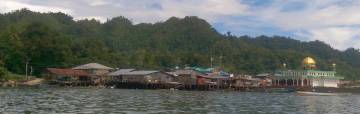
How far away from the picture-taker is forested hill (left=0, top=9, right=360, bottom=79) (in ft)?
316

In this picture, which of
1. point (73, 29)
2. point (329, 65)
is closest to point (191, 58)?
point (73, 29)

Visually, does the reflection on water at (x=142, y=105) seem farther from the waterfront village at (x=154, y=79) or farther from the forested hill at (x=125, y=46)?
the forested hill at (x=125, y=46)

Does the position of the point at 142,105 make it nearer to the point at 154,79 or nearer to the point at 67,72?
the point at 67,72

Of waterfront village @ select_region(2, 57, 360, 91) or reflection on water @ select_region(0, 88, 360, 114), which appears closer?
reflection on water @ select_region(0, 88, 360, 114)

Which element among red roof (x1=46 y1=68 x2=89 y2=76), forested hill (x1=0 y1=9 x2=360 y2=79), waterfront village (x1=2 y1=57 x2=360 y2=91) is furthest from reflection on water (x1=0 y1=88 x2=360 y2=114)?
forested hill (x1=0 y1=9 x2=360 y2=79)

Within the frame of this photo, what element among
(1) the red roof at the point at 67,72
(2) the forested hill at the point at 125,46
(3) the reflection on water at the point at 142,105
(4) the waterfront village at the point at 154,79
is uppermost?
(2) the forested hill at the point at 125,46

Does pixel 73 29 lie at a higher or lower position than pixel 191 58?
higher

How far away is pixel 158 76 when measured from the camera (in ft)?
313

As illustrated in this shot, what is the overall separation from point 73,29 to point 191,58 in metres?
51.7

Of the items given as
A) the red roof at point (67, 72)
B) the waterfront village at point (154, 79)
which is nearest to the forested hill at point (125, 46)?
the waterfront village at point (154, 79)

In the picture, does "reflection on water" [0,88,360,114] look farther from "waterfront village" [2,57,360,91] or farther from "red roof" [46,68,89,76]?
"red roof" [46,68,89,76]

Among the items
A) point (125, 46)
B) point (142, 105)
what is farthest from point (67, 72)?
point (125, 46)

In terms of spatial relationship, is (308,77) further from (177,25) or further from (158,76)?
(177,25)

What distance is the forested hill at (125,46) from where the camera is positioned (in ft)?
316
